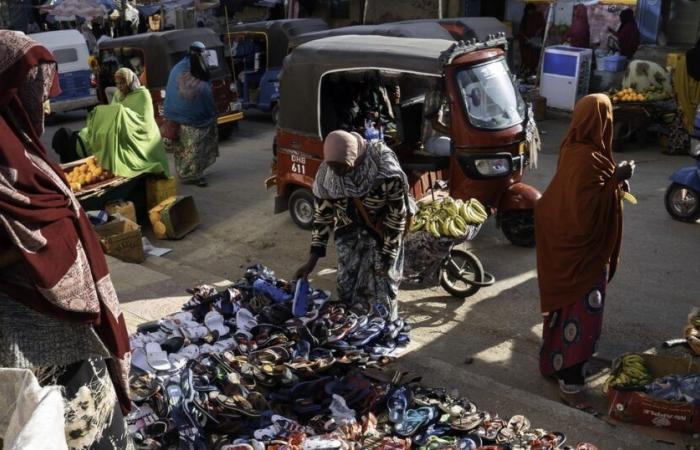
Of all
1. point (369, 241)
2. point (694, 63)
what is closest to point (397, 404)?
point (369, 241)

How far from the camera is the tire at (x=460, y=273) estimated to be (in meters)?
6.91

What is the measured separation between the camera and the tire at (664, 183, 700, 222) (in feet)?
27.9

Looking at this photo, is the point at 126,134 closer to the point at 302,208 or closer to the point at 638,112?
the point at 302,208

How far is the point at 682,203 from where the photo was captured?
8.66 meters

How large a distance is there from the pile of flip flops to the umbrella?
1766cm

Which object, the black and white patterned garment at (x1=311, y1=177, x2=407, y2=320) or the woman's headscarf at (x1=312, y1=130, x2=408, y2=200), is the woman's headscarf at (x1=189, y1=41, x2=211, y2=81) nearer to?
the black and white patterned garment at (x1=311, y1=177, x2=407, y2=320)

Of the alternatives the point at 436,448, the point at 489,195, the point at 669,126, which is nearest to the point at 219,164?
the point at 489,195

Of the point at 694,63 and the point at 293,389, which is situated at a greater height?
the point at 694,63

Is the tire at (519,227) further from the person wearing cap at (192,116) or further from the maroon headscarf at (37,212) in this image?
the maroon headscarf at (37,212)

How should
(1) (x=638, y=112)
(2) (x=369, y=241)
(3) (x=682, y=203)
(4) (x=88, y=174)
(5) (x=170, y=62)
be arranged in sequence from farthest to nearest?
(5) (x=170, y=62) < (1) (x=638, y=112) < (4) (x=88, y=174) < (3) (x=682, y=203) < (2) (x=369, y=241)

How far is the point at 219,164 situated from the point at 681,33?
32.7 feet

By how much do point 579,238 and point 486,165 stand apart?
2.67 metres

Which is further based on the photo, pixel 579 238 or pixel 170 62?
pixel 170 62

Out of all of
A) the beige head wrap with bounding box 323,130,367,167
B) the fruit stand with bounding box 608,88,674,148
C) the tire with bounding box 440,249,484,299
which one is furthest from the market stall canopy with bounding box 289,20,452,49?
the beige head wrap with bounding box 323,130,367,167
